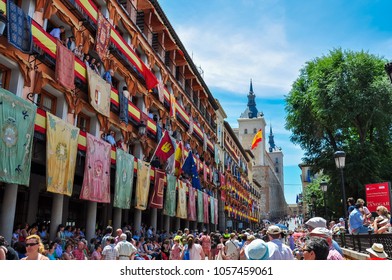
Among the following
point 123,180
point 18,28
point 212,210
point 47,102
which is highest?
point 18,28

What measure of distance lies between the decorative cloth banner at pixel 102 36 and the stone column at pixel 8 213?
27.2 feet

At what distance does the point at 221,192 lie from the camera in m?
45.3

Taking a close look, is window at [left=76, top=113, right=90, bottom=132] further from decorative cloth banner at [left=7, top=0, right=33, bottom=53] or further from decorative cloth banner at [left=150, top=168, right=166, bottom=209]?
decorative cloth banner at [left=150, top=168, right=166, bottom=209]

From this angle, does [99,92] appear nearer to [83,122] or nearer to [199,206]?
[83,122]

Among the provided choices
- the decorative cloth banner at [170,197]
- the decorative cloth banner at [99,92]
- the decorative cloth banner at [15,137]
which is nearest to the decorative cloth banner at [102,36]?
the decorative cloth banner at [99,92]

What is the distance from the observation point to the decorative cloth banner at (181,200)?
92.3 feet

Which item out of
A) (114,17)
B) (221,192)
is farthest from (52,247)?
(221,192)

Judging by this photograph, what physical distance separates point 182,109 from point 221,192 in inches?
654

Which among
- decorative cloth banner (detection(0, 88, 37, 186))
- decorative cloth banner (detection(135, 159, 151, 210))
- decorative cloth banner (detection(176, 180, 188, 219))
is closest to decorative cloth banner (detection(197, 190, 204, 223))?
decorative cloth banner (detection(176, 180, 188, 219))

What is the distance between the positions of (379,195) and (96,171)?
41.3 feet

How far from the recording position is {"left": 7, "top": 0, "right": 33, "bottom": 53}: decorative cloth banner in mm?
12133

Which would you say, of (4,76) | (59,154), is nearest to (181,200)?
(59,154)

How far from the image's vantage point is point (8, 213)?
1255 cm
